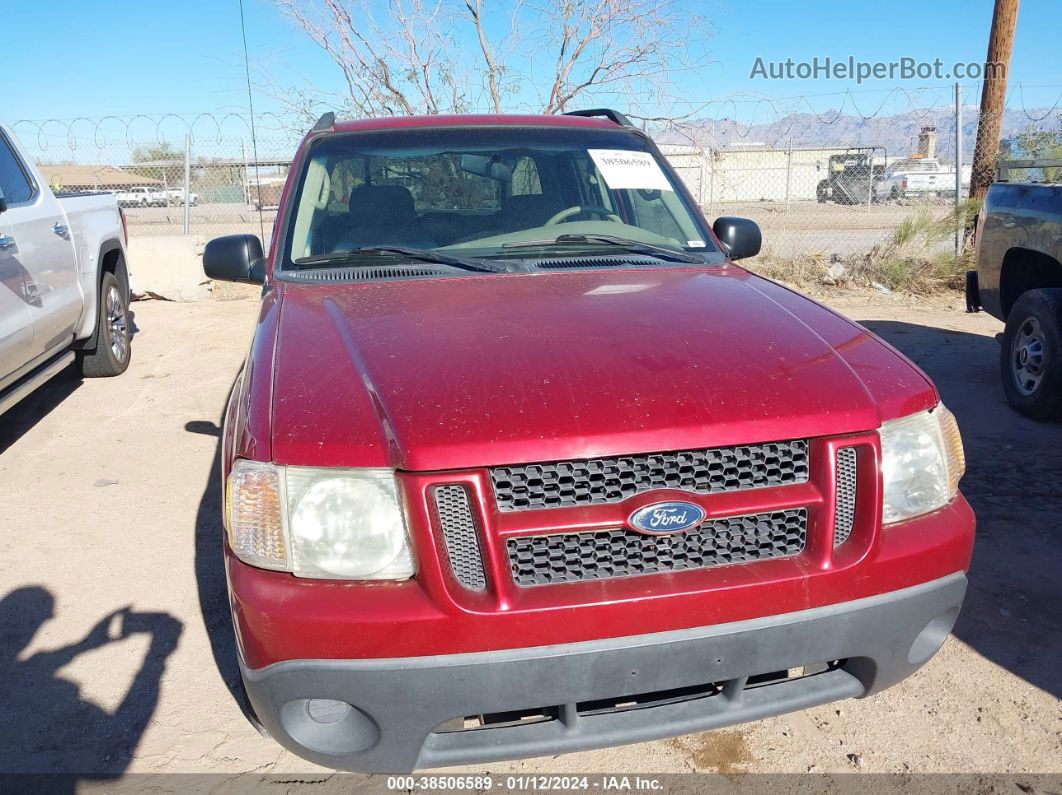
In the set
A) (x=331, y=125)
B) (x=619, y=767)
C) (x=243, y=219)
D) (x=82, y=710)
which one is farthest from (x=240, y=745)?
(x=243, y=219)

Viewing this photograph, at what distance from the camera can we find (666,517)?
181 centimetres

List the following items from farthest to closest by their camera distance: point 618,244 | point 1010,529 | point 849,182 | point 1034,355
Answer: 1. point 849,182
2. point 1034,355
3. point 1010,529
4. point 618,244

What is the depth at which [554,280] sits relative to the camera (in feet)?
9.25

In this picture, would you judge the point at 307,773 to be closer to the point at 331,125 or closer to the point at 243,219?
the point at 331,125

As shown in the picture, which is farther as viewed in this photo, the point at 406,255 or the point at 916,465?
the point at 406,255

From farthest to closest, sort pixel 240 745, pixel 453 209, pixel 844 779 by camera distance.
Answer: pixel 453 209, pixel 240 745, pixel 844 779

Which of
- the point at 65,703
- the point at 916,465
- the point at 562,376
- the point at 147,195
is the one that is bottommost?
the point at 65,703

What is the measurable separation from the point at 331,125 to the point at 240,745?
8.25 ft

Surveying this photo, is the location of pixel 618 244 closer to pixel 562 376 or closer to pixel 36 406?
pixel 562 376

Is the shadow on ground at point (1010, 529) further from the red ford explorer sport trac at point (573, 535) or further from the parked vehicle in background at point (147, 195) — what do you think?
the parked vehicle in background at point (147, 195)

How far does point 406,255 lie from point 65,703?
1.86 m

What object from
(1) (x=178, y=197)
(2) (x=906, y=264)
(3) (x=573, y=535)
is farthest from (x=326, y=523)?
(1) (x=178, y=197)

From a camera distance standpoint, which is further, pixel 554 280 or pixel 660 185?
pixel 660 185

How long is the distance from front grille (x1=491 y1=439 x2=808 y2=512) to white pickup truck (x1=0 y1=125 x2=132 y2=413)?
3.78m
